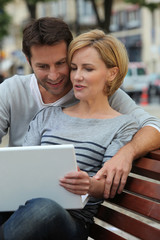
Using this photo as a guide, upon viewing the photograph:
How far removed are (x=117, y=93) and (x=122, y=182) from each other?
2.15 feet

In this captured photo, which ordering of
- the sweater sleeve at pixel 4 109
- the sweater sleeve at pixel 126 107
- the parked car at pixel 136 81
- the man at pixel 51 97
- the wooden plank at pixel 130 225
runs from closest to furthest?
the wooden plank at pixel 130 225
the man at pixel 51 97
the sweater sleeve at pixel 126 107
the sweater sleeve at pixel 4 109
the parked car at pixel 136 81

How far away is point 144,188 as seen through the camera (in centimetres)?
198

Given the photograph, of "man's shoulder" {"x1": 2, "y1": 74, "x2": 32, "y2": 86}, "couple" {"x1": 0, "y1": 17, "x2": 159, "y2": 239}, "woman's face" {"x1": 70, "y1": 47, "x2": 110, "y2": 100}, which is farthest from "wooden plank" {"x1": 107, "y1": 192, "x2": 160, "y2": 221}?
"man's shoulder" {"x1": 2, "y1": 74, "x2": 32, "y2": 86}

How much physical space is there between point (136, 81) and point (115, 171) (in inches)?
663

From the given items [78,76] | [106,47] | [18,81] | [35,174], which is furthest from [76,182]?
[18,81]

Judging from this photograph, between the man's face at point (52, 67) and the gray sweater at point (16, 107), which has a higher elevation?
the man's face at point (52, 67)

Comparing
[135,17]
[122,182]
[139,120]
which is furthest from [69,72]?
[135,17]

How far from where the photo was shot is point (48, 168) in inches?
67.2

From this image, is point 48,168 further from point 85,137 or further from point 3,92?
point 3,92

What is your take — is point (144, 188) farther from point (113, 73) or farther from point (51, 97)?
point (51, 97)

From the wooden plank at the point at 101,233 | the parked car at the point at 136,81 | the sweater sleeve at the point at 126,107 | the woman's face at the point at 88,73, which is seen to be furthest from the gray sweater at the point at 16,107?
the parked car at the point at 136,81

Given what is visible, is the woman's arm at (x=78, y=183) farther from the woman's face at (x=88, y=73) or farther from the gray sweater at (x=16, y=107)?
the gray sweater at (x=16, y=107)

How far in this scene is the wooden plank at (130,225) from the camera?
1862 mm

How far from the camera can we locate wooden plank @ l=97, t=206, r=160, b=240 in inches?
73.3
